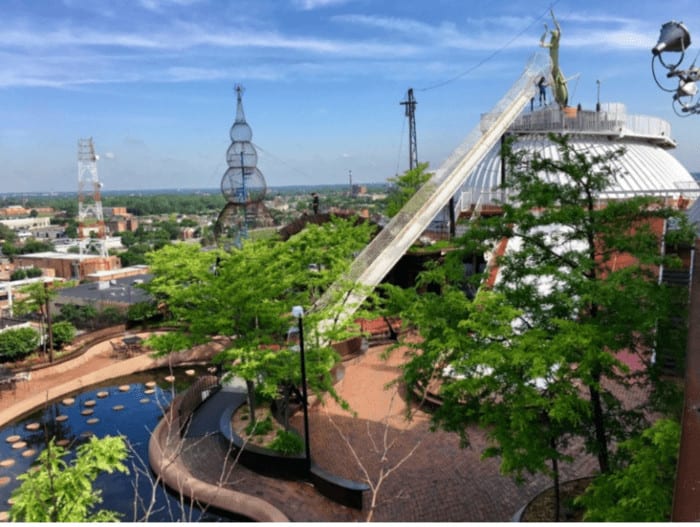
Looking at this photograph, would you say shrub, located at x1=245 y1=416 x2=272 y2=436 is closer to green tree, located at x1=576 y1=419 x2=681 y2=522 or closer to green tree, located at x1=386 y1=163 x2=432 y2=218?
green tree, located at x1=576 y1=419 x2=681 y2=522

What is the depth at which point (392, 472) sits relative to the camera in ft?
44.5

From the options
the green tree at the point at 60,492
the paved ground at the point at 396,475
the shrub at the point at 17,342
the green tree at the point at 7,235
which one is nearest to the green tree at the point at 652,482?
the paved ground at the point at 396,475

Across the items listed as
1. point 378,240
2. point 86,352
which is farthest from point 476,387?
point 86,352

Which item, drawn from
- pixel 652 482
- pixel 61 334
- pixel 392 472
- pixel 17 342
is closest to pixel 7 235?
pixel 61 334

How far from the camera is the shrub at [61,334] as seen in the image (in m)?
27.1

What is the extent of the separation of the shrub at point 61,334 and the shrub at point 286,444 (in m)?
17.9

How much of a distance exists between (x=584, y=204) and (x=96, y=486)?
13.7 meters

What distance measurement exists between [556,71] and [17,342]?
1235 inches

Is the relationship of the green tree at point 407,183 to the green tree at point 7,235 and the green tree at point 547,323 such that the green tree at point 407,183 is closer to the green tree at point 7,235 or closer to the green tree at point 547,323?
the green tree at point 547,323

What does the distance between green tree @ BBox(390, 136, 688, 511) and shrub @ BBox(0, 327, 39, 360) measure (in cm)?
2240

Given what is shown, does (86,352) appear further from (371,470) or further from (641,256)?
(641,256)

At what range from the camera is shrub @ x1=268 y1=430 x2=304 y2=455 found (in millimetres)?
14016

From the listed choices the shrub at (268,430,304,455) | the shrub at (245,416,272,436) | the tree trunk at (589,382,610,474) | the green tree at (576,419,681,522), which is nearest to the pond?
the shrub at (268,430,304,455)

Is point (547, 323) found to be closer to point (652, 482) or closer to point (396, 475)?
point (652, 482)
